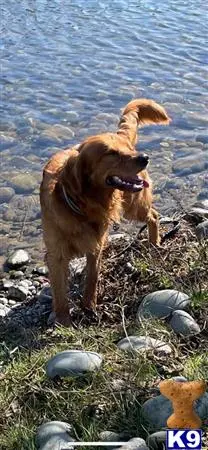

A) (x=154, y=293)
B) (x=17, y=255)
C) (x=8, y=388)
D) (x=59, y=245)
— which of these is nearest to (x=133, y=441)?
(x=8, y=388)

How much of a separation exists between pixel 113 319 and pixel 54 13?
9.63 meters

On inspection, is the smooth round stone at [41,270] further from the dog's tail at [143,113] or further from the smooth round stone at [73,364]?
the smooth round stone at [73,364]

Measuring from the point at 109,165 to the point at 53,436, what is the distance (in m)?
1.80

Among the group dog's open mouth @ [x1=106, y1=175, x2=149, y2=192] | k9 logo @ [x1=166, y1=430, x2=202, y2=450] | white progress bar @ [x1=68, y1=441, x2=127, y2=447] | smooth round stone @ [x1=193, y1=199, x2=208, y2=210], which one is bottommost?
smooth round stone @ [x1=193, y1=199, x2=208, y2=210]

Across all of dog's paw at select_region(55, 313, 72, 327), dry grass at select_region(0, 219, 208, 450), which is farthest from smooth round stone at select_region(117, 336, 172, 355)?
dog's paw at select_region(55, 313, 72, 327)

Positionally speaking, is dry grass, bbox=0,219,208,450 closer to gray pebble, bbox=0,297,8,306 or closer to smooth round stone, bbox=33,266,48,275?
gray pebble, bbox=0,297,8,306

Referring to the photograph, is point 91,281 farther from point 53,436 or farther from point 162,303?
point 53,436

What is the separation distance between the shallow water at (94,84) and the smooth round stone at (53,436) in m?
2.74

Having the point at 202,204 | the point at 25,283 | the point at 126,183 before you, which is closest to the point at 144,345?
the point at 126,183

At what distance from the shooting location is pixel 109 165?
168 inches

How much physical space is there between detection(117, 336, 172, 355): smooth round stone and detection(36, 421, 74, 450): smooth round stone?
2.01 ft

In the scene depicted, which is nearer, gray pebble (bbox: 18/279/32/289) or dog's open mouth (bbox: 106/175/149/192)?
dog's open mouth (bbox: 106/175/149/192)

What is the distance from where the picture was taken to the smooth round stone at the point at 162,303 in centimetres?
411

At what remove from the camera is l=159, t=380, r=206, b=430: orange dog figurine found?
281 centimetres
